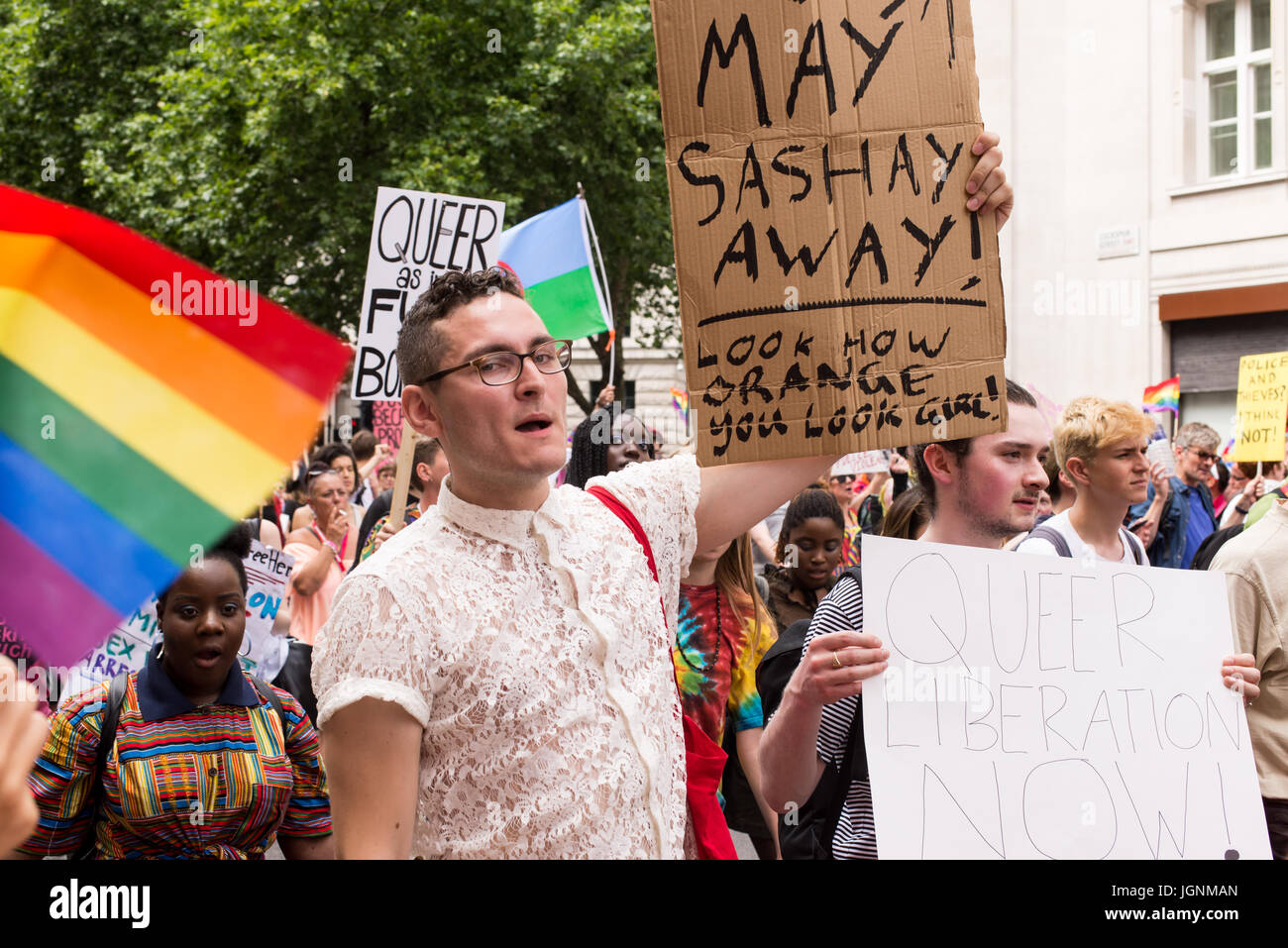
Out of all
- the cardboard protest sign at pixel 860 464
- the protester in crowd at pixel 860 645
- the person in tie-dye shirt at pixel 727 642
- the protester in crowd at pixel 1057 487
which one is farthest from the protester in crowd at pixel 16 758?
the cardboard protest sign at pixel 860 464

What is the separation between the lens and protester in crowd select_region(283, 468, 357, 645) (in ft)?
19.5

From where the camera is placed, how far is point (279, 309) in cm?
138

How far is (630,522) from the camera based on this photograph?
217 centimetres

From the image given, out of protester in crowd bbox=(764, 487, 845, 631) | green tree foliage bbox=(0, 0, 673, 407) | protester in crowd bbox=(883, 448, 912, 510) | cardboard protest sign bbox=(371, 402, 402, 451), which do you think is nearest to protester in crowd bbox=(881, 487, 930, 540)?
protester in crowd bbox=(764, 487, 845, 631)

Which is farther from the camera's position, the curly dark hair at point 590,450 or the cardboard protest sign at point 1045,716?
the curly dark hair at point 590,450

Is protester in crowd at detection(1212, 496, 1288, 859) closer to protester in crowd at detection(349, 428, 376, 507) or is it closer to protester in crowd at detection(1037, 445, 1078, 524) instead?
protester in crowd at detection(1037, 445, 1078, 524)

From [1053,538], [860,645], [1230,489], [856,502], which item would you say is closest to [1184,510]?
[1230,489]

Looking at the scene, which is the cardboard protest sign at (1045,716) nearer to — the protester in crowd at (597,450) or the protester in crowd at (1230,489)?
the protester in crowd at (597,450)

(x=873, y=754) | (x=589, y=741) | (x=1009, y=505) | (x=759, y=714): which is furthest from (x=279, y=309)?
(x=759, y=714)

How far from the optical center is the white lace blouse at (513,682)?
1841mm

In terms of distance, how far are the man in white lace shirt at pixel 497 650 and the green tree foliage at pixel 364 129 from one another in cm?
1630

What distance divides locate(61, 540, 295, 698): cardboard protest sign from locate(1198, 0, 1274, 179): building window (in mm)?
15643
